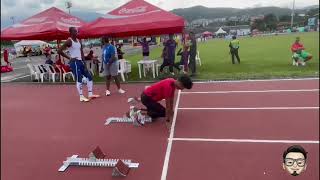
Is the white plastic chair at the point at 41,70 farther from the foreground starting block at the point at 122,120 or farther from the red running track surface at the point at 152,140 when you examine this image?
the foreground starting block at the point at 122,120

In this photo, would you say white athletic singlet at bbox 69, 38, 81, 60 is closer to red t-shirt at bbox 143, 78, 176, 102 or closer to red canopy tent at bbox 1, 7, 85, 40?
red t-shirt at bbox 143, 78, 176, 102

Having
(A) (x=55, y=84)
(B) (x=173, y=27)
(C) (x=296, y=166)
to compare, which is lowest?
(A) (x=55, y=84)

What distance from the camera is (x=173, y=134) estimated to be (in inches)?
249

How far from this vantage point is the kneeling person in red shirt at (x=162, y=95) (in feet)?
19.9

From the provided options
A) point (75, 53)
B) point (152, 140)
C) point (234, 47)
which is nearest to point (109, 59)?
point (75, 53)

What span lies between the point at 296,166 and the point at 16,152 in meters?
4.46

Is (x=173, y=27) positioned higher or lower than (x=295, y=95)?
higher

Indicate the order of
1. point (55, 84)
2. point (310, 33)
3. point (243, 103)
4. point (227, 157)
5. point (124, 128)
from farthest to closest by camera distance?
point (310, 33), point (55, 84), point (243, 103), point (124, 128), point (227, 157)

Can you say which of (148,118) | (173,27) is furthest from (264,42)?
(148,118)

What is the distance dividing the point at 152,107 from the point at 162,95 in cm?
41

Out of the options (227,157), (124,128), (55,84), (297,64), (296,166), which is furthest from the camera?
(297,64)

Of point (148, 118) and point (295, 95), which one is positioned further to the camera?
point (295, 95)

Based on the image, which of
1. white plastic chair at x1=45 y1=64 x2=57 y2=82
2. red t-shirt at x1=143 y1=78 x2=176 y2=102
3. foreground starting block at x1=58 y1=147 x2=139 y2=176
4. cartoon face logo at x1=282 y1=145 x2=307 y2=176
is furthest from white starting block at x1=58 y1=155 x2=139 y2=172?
white plastic chair at x1=45 y1=64 x2=57 y2=82

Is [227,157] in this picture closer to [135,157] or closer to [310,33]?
[135,157]
